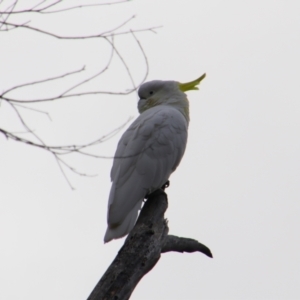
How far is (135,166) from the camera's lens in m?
4.43

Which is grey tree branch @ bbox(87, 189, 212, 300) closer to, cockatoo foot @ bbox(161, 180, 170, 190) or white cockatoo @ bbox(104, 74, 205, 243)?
white cockatoo @ bbox(104, 74, 205, 243)

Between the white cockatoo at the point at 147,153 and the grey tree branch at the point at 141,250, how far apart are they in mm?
246

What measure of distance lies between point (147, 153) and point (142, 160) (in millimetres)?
78

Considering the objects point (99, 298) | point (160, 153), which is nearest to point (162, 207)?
point (160, 153)

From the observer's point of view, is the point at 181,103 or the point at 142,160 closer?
the point at 142,160

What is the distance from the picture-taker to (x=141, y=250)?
3.18m

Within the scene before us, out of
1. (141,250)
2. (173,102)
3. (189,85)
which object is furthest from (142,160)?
(141,250)

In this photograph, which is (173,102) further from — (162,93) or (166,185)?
(166,185)

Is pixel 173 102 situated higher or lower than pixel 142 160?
higher

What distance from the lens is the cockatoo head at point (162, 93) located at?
5.14 metres

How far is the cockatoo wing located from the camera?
13.3ft

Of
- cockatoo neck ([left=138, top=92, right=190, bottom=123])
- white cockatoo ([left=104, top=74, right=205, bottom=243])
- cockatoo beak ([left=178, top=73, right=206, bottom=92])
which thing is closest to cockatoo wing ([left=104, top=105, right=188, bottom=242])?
white cockatoo ([left=104, top=74, right=205, bottom=243])

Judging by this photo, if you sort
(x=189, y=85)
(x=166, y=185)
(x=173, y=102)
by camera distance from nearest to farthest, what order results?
1. (x=166, y=185)
2. (x=173, y=102)
3. (x=189, y=85)

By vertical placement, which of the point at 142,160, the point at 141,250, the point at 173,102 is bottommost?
the point at 141,250
